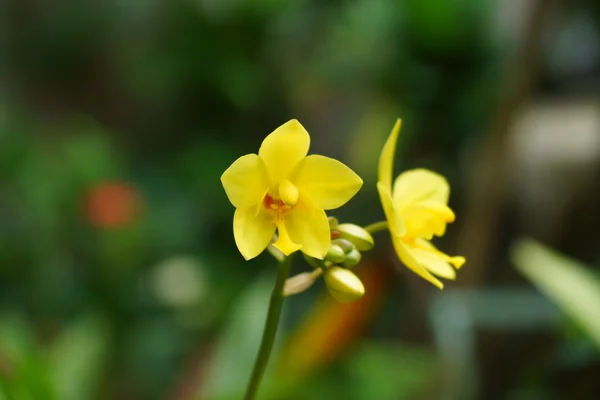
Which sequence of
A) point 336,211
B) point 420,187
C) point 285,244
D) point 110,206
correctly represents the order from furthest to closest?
point 336,211
point 110,206
point 420,187
point 285,244

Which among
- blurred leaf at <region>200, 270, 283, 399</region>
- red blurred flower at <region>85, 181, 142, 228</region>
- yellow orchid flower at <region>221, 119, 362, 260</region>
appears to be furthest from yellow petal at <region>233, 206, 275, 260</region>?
red blurred flower at <region>85, 181, 142, 228</region>

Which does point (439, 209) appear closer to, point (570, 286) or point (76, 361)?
point (570, 286)

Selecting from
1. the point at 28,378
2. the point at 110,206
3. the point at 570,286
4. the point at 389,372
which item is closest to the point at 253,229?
the point at 28,378

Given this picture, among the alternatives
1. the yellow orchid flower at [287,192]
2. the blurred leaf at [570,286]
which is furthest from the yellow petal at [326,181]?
the blurred leaf at [570,286]

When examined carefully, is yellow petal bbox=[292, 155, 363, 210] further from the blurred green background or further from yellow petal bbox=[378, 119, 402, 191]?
the blurred green background

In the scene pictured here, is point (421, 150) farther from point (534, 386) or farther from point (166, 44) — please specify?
point (166, 44)

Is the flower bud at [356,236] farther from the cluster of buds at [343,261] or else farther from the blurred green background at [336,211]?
the blurred green background at [336,211]
